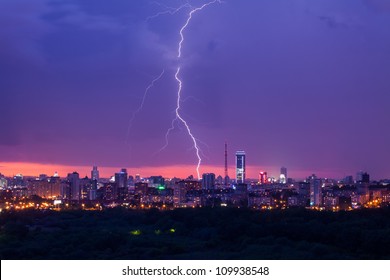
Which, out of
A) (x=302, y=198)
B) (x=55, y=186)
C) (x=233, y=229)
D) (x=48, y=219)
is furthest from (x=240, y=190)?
(x=233, y=229)

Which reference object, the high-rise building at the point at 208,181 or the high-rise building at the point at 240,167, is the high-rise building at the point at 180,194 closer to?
the high-rise building at the point at 208,181

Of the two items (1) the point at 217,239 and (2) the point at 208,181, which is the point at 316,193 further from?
(1) the point at 217,239

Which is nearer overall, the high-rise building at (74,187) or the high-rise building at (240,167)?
the high-rise building at (74,187)

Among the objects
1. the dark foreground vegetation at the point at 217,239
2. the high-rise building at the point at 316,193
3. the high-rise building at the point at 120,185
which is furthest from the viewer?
the high-rise building at the point at 120,185

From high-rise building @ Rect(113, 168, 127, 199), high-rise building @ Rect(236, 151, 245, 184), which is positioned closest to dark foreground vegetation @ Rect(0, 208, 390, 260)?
high-rise building @ Rect(113, 168, 127, 199)

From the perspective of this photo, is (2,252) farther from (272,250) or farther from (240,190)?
(240,190)

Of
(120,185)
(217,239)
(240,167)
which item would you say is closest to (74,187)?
(120,185)

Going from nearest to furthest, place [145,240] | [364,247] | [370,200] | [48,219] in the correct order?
[364,247] < [145,240] < [48,219] < [370,200]

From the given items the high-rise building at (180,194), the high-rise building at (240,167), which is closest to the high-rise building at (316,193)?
the high-rise building at (180,194)
